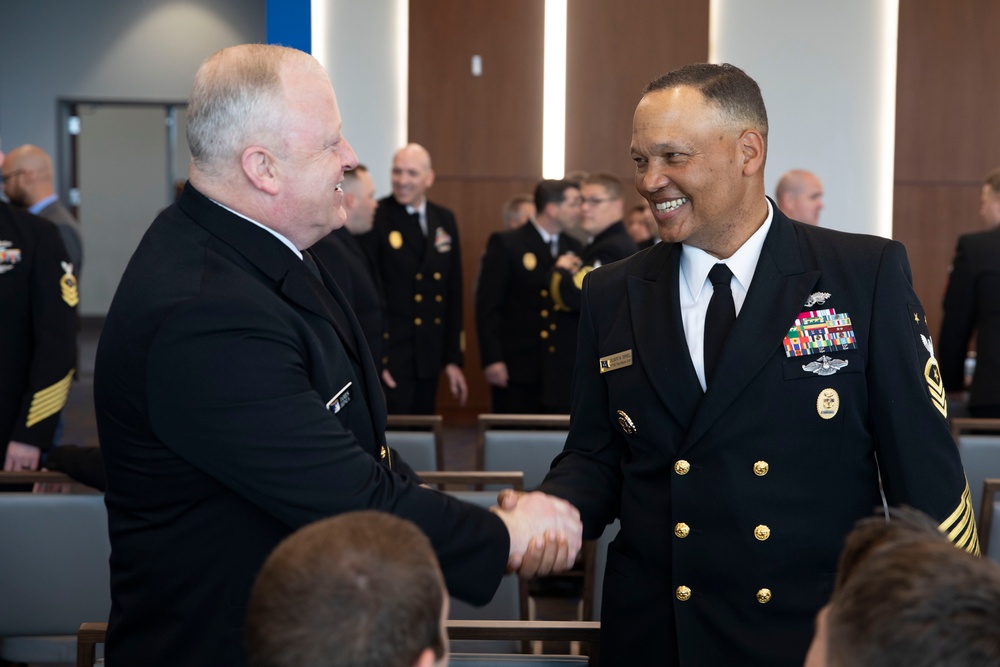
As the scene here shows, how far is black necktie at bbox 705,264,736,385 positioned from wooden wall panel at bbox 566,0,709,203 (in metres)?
6.66

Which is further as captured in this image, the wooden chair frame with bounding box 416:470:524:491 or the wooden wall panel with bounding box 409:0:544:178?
the wooden wall panel with bounding box 409:0:544:178

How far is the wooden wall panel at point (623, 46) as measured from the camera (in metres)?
8.34

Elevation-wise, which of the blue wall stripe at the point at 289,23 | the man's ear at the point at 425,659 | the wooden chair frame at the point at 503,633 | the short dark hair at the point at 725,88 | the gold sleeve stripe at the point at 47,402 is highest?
the blue wall stripe at the point at 289,23

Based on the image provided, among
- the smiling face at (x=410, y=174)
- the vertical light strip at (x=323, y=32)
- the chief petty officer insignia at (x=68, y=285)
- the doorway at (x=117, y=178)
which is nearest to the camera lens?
the chief petty officer insignia at (x=68, y=285)

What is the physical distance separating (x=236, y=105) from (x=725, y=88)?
0.79 m

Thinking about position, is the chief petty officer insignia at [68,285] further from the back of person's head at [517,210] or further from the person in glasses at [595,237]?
the back of person's head at [517,210]

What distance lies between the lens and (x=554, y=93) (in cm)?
843

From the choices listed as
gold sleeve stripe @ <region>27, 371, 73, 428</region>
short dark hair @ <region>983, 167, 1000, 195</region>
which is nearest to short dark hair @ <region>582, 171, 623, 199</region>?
short dark hair @ <region>983, 167, 1000, 195</region>

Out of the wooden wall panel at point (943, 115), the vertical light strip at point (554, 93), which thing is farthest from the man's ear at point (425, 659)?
the wooden wall panel at point (943, 115)

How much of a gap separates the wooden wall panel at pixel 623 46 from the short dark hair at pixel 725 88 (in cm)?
662

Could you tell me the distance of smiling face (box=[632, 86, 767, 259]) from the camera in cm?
176

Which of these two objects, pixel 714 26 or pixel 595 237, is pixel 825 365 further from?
pixel 714 26

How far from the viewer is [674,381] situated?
1766 mm

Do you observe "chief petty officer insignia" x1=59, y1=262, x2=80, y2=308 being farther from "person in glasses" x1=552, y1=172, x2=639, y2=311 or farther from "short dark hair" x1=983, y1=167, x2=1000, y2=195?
"short dark hair" x1=983, y1=167, x2=1000, y2=195
